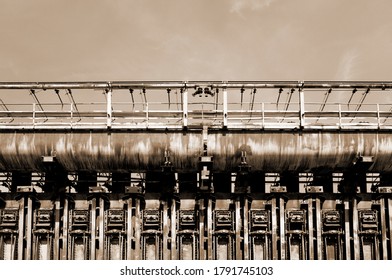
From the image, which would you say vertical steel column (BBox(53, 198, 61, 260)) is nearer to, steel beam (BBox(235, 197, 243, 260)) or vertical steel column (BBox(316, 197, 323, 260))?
steel beam (BBox(235, 197, 243, 260))

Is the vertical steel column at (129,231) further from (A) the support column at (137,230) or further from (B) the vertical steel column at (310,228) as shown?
(B) the vertical steel column at (310,228)

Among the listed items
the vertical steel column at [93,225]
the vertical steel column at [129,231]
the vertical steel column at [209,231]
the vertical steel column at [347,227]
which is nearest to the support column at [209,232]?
the vertical steel column at [209,231]

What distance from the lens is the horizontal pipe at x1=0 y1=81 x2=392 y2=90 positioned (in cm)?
1853

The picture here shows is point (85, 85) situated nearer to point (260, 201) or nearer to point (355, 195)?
point (260, 201)

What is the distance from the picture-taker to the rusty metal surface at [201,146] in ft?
59.3

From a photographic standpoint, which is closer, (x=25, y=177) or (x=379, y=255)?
(x=379, y=255)

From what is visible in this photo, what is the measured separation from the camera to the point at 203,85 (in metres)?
18.6

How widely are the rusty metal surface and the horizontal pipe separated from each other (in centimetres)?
205

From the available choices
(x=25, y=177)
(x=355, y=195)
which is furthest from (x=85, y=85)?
(x=355, y=195)

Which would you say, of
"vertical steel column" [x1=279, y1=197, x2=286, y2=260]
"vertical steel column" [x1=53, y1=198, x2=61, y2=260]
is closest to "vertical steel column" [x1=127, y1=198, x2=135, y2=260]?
"vertical steel column" [x1=53, y1=198, x2=61, y2=260]

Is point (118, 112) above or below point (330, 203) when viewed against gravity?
above

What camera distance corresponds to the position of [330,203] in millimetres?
18672

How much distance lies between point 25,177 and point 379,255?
15.7 meters

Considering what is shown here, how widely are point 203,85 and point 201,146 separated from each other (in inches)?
105
